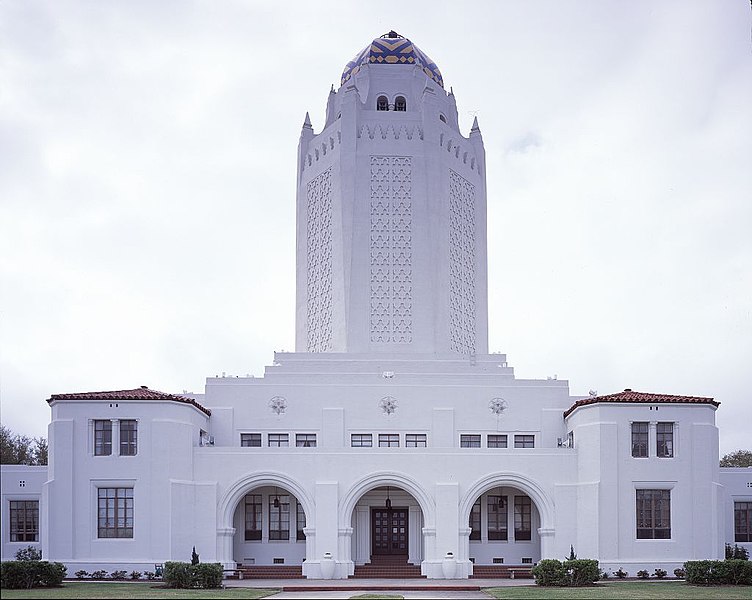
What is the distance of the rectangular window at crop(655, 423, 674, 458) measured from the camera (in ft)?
130

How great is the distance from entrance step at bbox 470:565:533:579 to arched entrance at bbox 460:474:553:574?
0.85m

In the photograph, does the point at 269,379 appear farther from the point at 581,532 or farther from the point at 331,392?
the point at 581,532

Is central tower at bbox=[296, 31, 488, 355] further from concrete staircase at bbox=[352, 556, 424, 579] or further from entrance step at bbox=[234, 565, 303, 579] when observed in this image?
entrance step at bbox=[234, 565, 303, 579]

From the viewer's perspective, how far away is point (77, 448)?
127 ft

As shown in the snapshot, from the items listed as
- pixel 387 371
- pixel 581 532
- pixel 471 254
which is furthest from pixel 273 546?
pixel 471 254

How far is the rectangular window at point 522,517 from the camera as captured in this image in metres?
42.4

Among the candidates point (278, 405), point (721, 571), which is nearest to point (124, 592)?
point (278, 405)

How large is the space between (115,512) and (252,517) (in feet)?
19.9

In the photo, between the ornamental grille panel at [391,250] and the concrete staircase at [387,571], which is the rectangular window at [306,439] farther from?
→ the concrete staircase at [387,571]

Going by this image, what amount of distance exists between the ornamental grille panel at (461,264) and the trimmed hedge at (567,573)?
45.4ft

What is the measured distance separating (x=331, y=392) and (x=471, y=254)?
10.9 metres


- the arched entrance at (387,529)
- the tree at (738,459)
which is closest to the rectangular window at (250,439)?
the arched entrance at (387,529)

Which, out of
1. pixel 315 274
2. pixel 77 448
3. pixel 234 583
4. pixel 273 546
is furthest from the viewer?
pixel 315 274

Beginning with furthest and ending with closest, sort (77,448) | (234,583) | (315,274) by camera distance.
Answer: (315,274) → (77,448) → (234,583)
